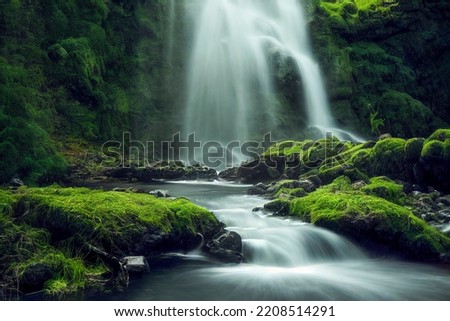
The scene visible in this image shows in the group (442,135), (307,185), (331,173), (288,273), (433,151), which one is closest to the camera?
(288,273)

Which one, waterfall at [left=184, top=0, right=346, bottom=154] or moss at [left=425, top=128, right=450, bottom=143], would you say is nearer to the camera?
moss at [left=425, top=128, right=450, bottom=143]

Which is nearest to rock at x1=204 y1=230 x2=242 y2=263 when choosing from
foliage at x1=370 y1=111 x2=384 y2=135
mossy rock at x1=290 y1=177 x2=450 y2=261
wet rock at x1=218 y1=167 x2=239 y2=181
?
mossy rock at x1=290 y1=177 x2=450 y2=261

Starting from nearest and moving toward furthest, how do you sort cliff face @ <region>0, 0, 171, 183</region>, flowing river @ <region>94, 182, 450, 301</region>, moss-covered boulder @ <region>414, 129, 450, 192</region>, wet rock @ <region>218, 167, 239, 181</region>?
flowing river @ <region>94, 182, 450, 301</region> < moss-covered boulder @ <region>414, 129, 450, 192</region> < wet rock @ <region>218, 167, 239, 181</region> < cliff face @ <region>0, 0, 171, 183</region>

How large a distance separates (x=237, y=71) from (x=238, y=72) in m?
0.11

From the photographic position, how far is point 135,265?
8.92 meters

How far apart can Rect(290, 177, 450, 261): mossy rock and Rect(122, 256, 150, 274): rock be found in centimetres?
484

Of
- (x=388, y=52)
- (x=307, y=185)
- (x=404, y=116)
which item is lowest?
(x=307, y=185)

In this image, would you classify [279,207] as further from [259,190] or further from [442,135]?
[442,135]

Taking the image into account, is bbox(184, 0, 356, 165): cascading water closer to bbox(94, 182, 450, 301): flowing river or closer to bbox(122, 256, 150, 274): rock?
bbox(94, 182, 450, 301): flowing river

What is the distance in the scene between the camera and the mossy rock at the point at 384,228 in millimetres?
10875

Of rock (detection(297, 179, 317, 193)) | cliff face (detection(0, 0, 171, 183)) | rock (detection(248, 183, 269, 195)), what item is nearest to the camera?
rock (detection(297, 179, 317, 193))

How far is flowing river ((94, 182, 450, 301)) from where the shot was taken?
8562 millimetres

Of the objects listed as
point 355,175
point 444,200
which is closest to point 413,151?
point 355,175

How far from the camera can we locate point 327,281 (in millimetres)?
9367
